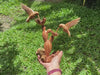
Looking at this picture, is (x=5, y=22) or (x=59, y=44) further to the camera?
(x=5, y=22)

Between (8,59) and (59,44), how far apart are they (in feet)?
4.46

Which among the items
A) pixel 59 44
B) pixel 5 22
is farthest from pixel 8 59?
pixel 5 22

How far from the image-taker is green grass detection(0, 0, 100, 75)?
294 centimetres

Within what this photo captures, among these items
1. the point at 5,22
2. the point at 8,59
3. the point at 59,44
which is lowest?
the point at 8,59

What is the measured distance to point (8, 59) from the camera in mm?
3186

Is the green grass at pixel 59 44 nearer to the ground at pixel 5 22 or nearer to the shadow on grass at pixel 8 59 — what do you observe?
the shadow on grass at pixel 8 59

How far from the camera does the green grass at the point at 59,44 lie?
2.94 meters

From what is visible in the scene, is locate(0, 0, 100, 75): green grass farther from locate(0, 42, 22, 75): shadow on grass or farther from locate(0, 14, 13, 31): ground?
locate(0, 14, 13, 31): ground

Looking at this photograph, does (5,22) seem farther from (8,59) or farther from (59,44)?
(59,44)

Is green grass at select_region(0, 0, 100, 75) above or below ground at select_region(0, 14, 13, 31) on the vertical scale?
below

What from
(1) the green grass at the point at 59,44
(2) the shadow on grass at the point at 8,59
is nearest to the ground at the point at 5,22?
(1) the green grass at the point at 59,44

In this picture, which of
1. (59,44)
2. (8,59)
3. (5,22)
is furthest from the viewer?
(5,22)

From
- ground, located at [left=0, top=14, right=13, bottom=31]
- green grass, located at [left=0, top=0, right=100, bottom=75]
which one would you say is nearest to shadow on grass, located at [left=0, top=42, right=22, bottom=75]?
green grass, located at [left=0, top=0, right=100, bottom=75]

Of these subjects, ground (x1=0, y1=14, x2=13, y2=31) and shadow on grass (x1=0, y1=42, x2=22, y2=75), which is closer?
shadow on grass (x1=0, y1=42, x2=22, y2=75)
